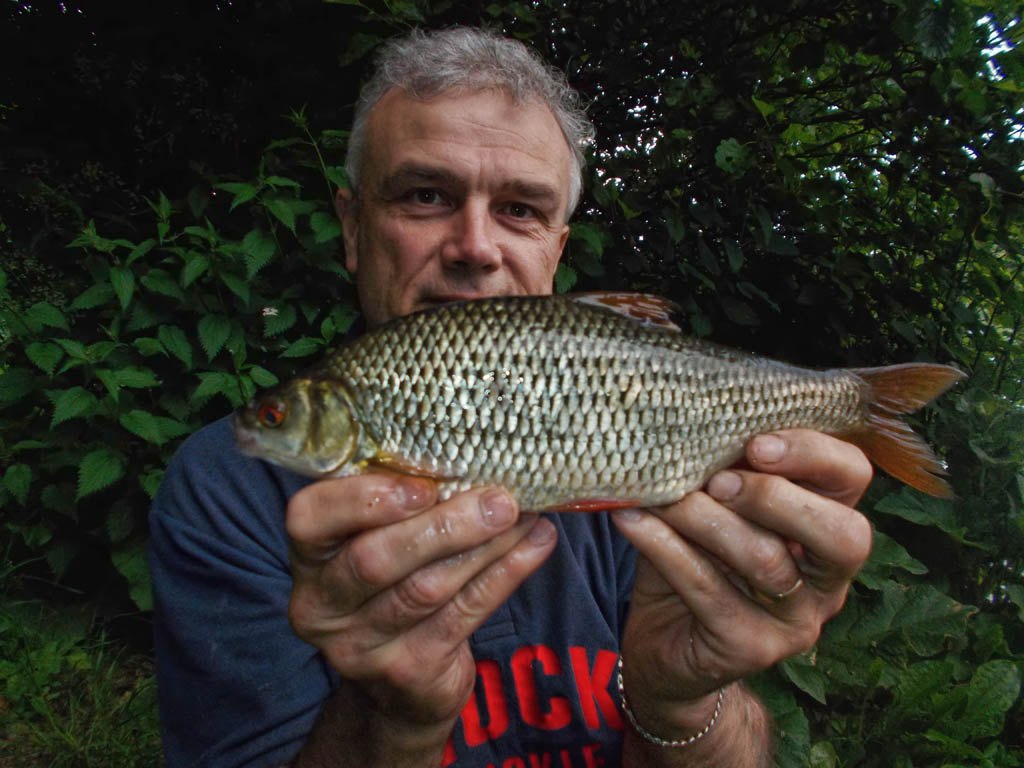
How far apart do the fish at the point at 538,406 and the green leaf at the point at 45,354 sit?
4.95 ft

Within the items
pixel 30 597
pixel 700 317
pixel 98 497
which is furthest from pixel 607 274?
pixel 30 597

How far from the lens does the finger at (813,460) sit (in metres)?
1.13

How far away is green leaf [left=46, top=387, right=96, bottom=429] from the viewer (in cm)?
224

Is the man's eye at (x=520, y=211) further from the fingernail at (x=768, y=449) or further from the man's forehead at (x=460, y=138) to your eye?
the fingernail at (x=768, y=449)

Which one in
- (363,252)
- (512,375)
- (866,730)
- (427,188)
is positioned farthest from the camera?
(866,730)

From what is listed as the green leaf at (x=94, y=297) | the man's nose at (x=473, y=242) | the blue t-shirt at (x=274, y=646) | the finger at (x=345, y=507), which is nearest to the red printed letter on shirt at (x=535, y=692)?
the blue t-shirt at (x=274, y=646)

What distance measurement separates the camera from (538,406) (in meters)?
1.14

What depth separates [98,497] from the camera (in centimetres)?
262

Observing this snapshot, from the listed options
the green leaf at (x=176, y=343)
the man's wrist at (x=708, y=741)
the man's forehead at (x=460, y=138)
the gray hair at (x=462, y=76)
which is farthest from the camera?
the green leaf at (x=176, y=343)

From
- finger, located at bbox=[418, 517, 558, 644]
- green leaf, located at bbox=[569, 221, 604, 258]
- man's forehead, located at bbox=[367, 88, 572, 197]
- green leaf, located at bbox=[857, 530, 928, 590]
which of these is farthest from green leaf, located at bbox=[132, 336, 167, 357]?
green leaf, located at bbox=[857, 530, 928, 590]

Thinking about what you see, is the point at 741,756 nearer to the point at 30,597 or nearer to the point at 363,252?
the point at 363,252

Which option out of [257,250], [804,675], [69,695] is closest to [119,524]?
[69,695]

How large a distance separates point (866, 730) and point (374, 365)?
203cm

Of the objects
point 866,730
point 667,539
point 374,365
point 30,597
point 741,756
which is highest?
point 374,365
